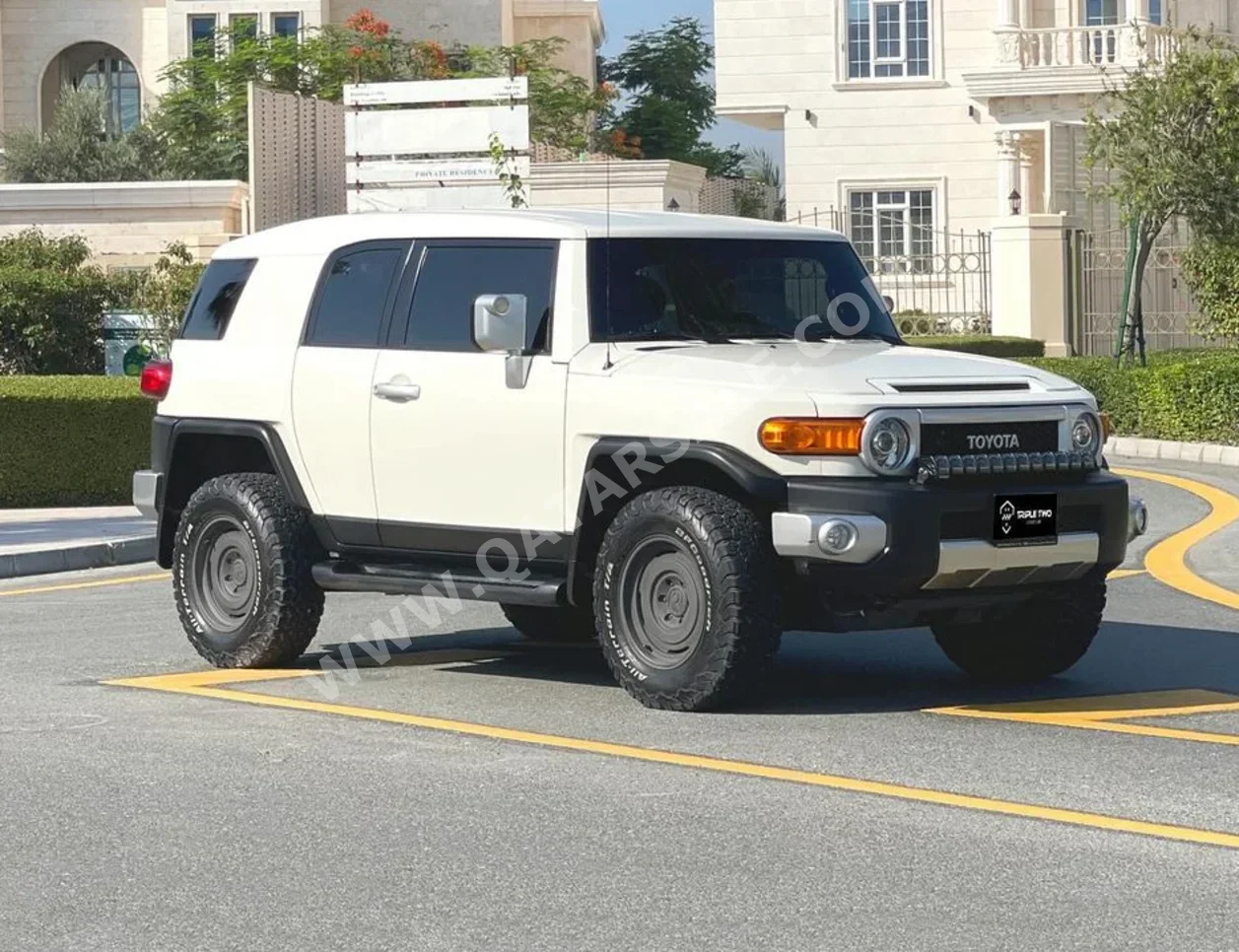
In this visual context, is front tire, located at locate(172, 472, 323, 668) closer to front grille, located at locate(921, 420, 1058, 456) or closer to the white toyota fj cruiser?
the white toyota fj cruiser

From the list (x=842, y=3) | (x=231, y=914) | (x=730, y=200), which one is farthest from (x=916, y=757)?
(x=730, y=200)

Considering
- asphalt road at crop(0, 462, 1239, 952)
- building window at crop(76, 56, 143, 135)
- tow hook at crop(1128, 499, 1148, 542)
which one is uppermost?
building window at crop(76, 56, 143, 135)

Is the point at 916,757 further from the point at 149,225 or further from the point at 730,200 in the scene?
the point at 730,200

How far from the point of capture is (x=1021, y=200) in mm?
46281

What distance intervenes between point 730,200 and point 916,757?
48681 mm

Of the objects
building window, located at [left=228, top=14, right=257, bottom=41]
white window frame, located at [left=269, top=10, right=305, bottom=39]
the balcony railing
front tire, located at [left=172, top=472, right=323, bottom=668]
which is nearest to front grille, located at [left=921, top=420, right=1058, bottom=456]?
front tire, located at [left=172, top=472, right=323, bottom=668]

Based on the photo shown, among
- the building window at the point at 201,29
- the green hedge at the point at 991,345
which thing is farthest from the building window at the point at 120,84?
the green hedge at the point at 991,345

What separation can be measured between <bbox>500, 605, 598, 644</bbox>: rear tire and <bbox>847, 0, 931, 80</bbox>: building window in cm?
3930

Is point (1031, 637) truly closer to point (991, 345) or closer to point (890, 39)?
point (991, 345)

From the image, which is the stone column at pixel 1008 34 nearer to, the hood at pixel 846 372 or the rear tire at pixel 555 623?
the rear tire at pixel 555 623

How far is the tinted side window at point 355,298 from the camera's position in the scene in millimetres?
10406

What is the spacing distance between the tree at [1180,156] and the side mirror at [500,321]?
22893 mm

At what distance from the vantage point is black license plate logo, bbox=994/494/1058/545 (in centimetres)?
903

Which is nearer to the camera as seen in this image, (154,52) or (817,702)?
(817,702)
